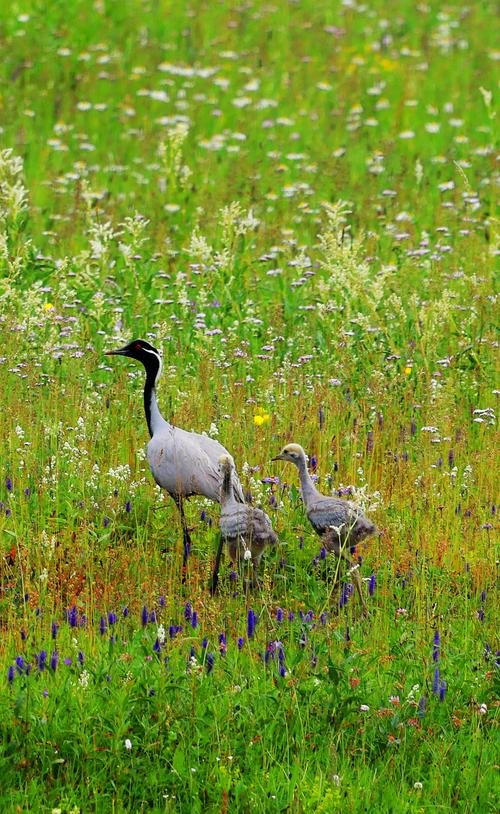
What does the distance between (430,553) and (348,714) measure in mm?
1797

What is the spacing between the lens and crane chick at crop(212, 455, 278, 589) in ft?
21.4

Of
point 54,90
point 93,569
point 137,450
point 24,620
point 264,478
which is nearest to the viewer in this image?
point 24,620

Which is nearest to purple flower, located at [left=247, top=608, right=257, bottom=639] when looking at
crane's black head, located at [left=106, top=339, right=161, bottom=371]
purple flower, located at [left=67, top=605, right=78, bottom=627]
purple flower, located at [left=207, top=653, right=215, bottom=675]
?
purple flower, located at [left=207, top=653, right=215, bottom=675]

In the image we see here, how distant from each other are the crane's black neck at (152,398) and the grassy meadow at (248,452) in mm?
352

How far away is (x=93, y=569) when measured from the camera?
6738 mm

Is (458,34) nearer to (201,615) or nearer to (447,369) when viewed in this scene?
(447,369)

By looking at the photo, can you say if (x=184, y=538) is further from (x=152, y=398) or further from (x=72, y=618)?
(x=72, y=618)

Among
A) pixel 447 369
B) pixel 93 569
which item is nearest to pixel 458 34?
pixel 447 369

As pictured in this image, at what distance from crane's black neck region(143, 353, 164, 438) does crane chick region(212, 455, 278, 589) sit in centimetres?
87

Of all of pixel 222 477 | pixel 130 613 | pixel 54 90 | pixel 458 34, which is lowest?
pixel 130 613

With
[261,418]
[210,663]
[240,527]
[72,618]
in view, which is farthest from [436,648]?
[261,418]

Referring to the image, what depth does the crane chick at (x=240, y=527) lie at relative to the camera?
257 inches

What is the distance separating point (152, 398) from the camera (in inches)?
298

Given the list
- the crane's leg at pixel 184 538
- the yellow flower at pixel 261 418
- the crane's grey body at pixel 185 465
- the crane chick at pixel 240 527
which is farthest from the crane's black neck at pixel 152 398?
the crane chick at pixel 240 527
